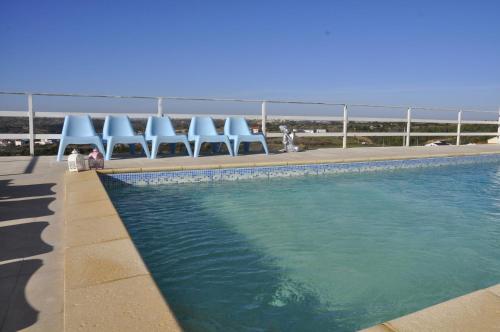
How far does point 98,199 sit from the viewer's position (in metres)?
3.10

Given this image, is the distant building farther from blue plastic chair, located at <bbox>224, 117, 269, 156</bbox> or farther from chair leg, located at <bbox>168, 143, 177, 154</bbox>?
blue plastic chair, located at <bbox>224, 117, 269, 156</bbox>

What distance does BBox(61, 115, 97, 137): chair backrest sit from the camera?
5.86m

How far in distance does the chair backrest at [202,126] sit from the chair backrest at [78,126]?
1.73 metres

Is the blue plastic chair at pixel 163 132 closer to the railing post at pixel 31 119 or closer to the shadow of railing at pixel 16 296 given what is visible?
the railing post at pixel 31 119

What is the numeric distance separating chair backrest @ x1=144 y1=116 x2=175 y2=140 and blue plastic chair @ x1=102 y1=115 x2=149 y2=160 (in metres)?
0.33

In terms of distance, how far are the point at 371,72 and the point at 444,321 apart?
52.6 ft

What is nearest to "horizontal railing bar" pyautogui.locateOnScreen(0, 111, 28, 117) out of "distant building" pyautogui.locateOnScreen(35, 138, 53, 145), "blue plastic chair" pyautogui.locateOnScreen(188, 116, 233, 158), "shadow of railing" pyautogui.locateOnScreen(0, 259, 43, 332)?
"distant building" pyautogui.locateOnScreen(35, 138, 53, 145)

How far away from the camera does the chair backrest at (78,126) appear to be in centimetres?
586

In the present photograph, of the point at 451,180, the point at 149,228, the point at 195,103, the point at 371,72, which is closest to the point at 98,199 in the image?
the point at 149,228

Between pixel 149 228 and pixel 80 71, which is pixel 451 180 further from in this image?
pixel 80 71

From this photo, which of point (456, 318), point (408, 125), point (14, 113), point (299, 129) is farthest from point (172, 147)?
point (408, 125)

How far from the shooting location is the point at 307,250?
9.53ft

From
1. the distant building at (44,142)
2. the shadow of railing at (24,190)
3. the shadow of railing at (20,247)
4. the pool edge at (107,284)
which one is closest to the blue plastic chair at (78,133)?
the distant building at (44,142)

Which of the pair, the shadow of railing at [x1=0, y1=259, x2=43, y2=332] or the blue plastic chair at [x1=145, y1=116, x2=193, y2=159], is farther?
the blue plastic chair at [x1=145, y1=116, x2=193, y2=159]
